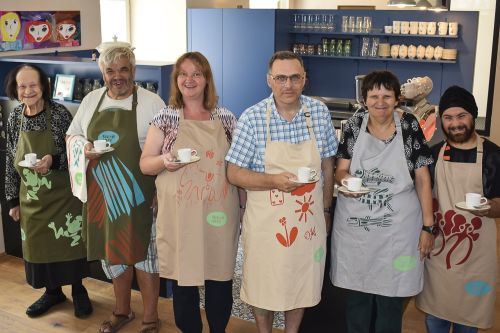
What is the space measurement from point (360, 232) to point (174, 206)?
33.5 inches

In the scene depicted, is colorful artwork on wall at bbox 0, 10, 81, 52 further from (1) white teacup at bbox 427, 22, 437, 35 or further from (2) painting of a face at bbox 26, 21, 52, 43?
(1) white teacup at bbox 427, 22, 437, 35

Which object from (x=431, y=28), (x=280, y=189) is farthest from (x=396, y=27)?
(x=280, y=189)

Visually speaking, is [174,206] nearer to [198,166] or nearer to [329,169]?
[198,166]

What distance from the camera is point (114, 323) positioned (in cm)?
329

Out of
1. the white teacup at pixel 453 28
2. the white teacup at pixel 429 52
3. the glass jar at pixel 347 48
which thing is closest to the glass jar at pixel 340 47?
the glass jar at pixel 347 48

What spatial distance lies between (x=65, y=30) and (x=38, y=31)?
0.41 metres

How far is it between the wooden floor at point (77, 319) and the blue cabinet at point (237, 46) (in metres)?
5.02

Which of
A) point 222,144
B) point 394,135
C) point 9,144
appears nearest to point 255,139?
point 222,144

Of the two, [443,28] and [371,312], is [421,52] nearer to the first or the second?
[443,28]

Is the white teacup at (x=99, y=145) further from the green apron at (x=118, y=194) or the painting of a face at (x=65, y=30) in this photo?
the painting of a face at (x=65, y=30)

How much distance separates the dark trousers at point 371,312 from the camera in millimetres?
2564

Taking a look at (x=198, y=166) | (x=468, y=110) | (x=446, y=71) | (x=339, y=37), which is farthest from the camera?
(x=339, y=37)

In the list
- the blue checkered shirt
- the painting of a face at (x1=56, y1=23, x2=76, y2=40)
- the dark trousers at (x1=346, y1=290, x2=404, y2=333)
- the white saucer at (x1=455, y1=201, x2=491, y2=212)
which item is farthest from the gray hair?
the painting of a face at (x1=56, y1=23, x2=76, y2=40)

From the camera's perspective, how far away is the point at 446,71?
7.80m
